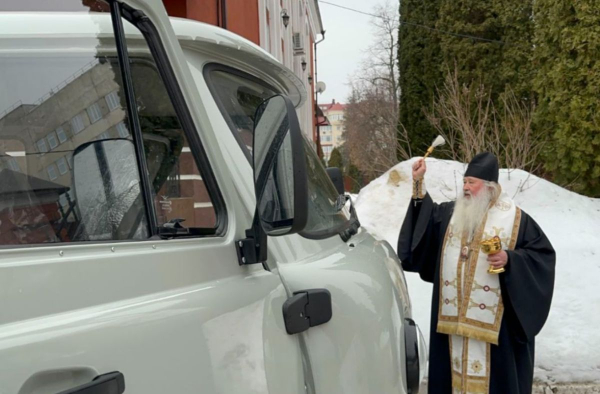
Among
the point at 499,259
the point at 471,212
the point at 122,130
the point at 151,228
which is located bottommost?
the point at 499,259

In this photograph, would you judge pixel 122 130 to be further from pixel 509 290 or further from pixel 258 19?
pixel 258 19

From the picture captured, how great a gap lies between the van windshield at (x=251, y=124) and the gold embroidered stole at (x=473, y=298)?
1.29 metres

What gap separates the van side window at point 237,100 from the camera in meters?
1.64

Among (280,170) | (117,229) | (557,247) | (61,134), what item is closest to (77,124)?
(61,134)

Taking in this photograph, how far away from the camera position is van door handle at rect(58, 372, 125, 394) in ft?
2.79

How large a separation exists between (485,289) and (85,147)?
2.80 metres

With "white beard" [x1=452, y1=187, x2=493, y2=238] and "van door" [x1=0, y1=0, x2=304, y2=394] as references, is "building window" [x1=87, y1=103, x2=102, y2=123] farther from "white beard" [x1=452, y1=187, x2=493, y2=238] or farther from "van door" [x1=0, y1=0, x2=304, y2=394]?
"white beard" [x1=452, y1=187, x2=493, y2=238]

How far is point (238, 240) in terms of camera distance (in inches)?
54.3

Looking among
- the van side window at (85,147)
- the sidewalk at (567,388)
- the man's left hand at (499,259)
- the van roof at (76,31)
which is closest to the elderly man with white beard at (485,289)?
the man's left hand at (499,259)

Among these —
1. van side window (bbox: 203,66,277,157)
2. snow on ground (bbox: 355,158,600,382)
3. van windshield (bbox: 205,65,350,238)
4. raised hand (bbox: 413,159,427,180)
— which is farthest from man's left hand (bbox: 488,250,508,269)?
van side window (bbox: 203,66,277,157)

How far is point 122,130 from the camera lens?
1200 mm

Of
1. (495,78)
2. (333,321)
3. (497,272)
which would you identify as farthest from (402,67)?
(333,321)

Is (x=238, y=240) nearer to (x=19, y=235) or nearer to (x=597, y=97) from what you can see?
(x=19, y=235)

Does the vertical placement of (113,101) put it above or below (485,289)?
above
